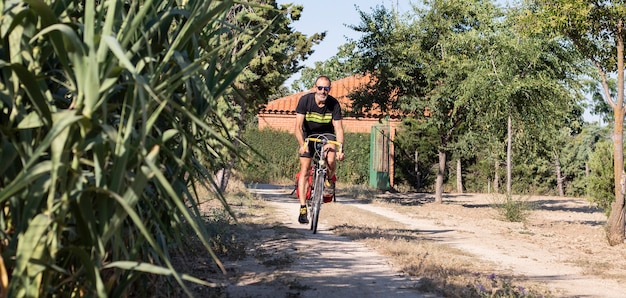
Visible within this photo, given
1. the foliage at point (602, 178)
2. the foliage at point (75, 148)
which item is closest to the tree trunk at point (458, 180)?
the foliage at point (602, 178)

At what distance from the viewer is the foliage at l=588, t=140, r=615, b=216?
564 inches

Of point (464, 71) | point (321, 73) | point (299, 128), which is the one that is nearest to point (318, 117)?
point (299, 128)

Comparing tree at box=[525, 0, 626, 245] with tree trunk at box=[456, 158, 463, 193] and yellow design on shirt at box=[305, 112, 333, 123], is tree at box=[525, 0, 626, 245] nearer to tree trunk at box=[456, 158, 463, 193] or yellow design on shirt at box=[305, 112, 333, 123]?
yellow design on shirt at box=[305, 112, 333, 123]

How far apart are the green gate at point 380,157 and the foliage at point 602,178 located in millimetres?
14123

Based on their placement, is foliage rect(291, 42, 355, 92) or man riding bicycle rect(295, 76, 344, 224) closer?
man riding bicycle rect(295, 76, 344, 224)

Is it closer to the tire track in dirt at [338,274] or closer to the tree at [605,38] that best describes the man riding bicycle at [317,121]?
the tire track in dirt at [338,274]

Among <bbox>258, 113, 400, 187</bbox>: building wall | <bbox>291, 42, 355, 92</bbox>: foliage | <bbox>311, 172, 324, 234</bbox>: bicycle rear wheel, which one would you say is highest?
<bbox>291, 42, 355, 92</bbox>: foliage

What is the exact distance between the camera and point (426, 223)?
13492 mm

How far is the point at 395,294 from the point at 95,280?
3450 mm

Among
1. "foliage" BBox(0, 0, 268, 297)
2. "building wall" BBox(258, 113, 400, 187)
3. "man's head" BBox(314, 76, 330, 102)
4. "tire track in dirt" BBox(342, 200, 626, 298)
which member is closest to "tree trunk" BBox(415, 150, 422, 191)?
"building wall" BBox(258, 113, 400, 187)

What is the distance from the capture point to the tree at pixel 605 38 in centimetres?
1203

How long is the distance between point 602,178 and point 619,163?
2.43 m

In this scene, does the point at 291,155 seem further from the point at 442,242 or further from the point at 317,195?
the point at 317,195

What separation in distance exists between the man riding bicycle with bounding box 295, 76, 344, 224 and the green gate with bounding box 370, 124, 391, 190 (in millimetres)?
20062
